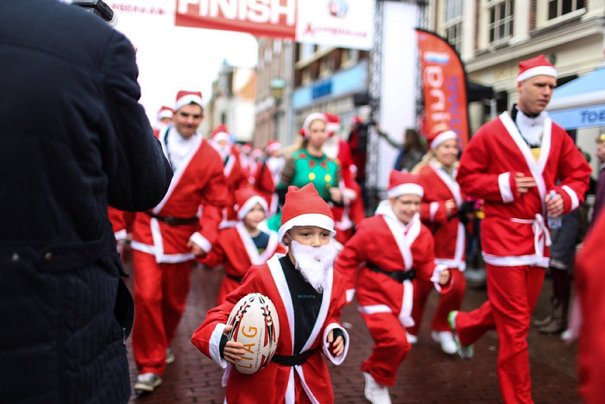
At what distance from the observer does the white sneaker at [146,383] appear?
178 inches

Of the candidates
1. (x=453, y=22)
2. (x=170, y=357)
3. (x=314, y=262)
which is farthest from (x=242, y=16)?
(x=314, y=262)

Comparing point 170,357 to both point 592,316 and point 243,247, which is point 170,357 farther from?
point 592,316

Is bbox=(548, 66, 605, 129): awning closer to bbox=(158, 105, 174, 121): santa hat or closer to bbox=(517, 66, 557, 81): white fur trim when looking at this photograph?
bbox=(517, 66, 557, 81): white fur trim

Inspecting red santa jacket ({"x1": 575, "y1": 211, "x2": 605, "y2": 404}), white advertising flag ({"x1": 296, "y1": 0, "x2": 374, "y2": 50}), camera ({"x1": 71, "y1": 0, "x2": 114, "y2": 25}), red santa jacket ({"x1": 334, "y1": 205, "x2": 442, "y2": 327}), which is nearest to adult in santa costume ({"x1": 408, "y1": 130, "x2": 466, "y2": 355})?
red santa jacket ({"x1": 334, "y1": 205, "x2": 442, "y2": 327})

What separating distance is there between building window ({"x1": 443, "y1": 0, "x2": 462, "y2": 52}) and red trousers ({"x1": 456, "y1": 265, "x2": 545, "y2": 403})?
18.0 ft

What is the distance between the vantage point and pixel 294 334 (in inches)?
123

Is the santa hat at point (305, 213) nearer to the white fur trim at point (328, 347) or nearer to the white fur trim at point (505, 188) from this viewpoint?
the white fur trim at point (328, 347)

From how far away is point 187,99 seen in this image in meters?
A: 4.99

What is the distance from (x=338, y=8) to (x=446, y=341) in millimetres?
4484

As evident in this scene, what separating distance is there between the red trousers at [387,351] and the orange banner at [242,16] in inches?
182

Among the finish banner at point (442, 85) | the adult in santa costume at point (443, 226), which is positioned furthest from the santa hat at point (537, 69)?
the finish banner at point (442, 85)

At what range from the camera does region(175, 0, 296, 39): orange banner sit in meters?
7.56

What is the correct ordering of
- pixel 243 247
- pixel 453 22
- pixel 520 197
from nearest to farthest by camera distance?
pixel 520 197 < pixel 243 247 < pixel 453 22

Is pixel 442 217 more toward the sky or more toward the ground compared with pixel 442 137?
more toward the ground
